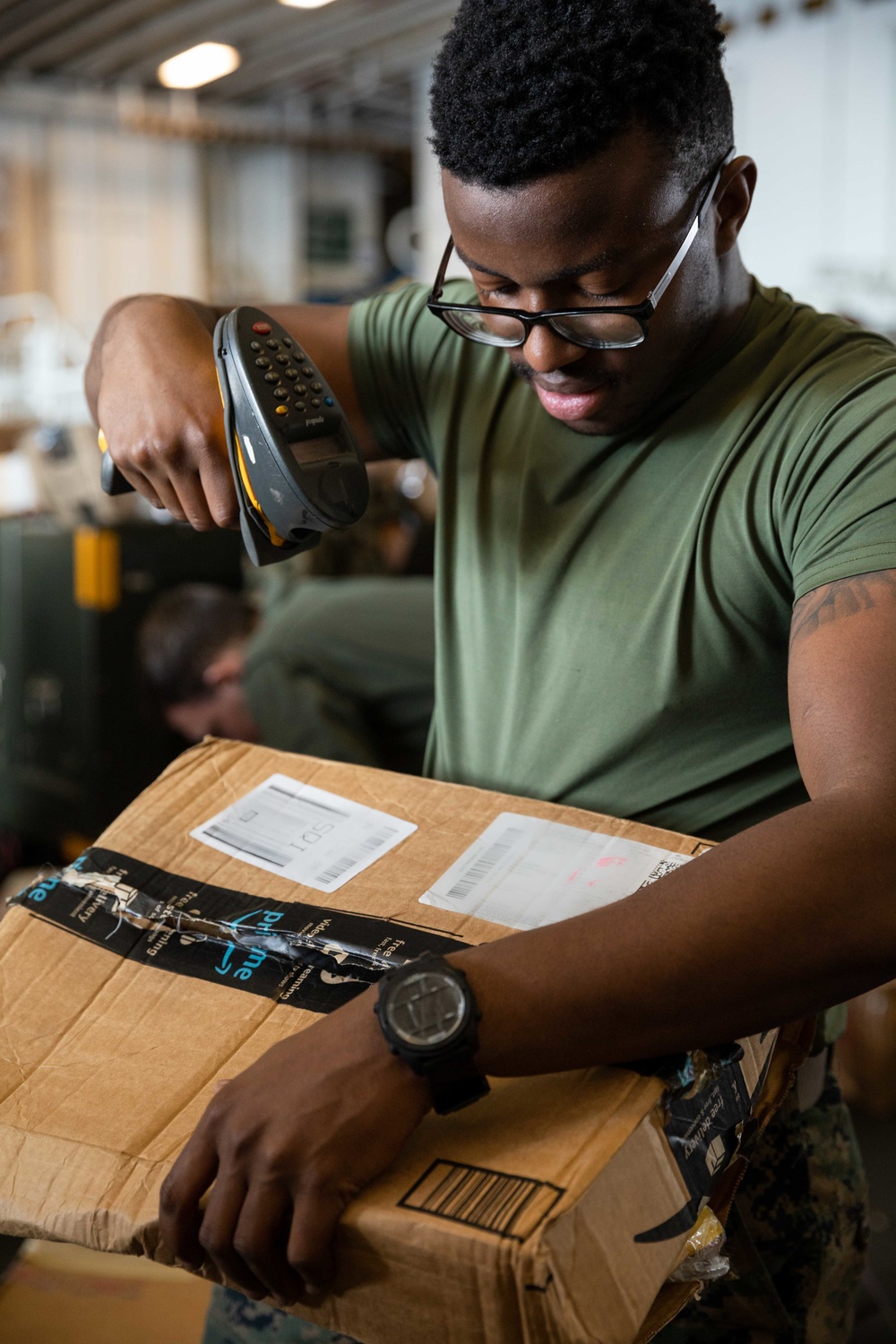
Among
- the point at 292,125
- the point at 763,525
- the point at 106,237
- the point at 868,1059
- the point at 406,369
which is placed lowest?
the point at 868,1059

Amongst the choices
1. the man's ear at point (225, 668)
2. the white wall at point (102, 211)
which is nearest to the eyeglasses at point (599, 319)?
the man's ear at point (225, 668)

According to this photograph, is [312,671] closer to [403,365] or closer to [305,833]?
[403,365]

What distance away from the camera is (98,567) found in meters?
3.23

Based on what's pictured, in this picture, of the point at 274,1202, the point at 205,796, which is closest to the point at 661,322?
the point at 205,796

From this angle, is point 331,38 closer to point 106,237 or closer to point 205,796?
point 106,237

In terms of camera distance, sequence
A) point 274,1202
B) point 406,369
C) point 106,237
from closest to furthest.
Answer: point 274,1202 < point 406,369 < point 106,237

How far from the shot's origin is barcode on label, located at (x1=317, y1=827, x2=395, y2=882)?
0.88 metres

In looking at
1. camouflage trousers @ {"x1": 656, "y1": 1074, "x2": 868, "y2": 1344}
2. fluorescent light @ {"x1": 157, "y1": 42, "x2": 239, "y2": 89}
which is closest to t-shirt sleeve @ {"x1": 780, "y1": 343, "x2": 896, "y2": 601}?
camouflage trousers @ {"x1": 656, "y1": 1074, "x2": 868, "y2": 1344}

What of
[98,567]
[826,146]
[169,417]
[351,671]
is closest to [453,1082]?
[169,417]

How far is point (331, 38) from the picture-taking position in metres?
7.55

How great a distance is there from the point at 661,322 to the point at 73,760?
283 cm

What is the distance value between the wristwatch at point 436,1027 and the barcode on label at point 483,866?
0.65 ft

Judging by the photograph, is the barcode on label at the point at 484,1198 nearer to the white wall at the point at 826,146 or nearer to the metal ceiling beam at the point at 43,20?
the white wall at the point at 826,146

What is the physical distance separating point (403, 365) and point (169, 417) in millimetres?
291
